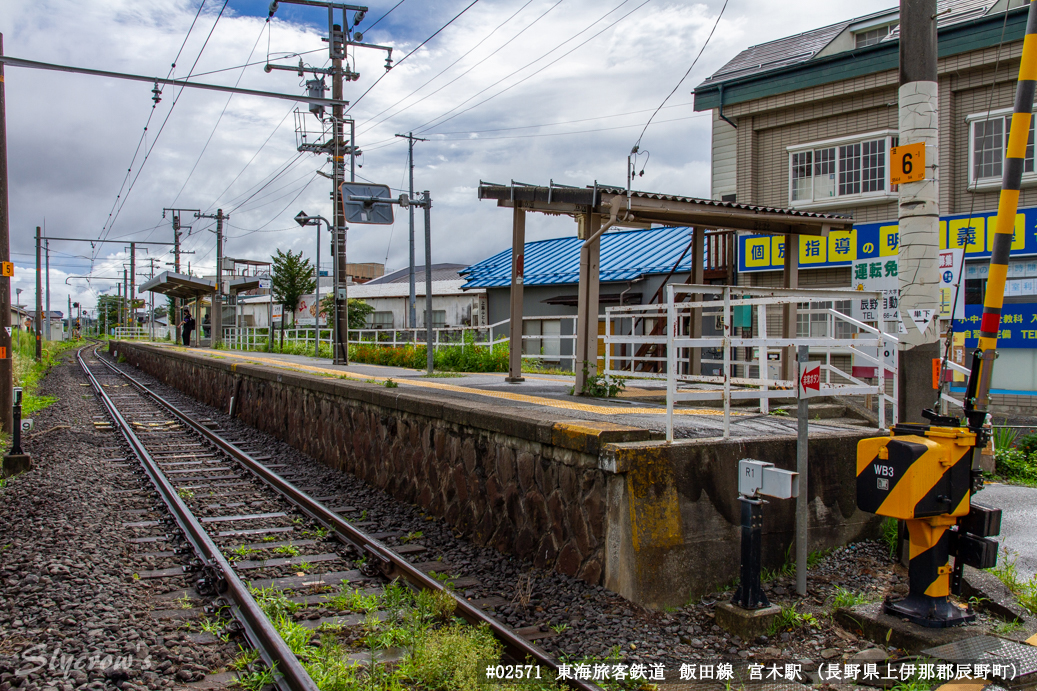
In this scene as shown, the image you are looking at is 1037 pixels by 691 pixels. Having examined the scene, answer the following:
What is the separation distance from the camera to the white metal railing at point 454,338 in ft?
64.1

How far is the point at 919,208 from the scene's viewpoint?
5.89 m

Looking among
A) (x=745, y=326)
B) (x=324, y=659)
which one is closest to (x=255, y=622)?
(x=324, y=659)

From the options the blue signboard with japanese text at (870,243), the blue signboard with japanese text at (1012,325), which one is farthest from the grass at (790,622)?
the blue signboard with japanese text at (1012,325)

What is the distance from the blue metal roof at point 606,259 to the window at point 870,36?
709 centimetres

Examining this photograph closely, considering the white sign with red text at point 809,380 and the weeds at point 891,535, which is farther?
the weeds at point 891,535

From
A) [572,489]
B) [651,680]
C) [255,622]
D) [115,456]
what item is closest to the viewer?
[651,680]

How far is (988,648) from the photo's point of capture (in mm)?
4531

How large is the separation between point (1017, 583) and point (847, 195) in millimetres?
13893

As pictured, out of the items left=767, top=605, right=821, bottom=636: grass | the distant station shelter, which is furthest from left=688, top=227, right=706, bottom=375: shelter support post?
left=767, top=605, right=821, bottom=636: grass

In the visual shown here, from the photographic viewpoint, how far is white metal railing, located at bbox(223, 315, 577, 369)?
1953cm

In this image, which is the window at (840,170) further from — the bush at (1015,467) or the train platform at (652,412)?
the train platform at (652,412)

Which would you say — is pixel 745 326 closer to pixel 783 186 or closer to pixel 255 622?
pixel 783 186

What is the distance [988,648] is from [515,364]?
8.47 meters

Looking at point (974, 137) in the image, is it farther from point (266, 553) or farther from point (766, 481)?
point (266, 553)
